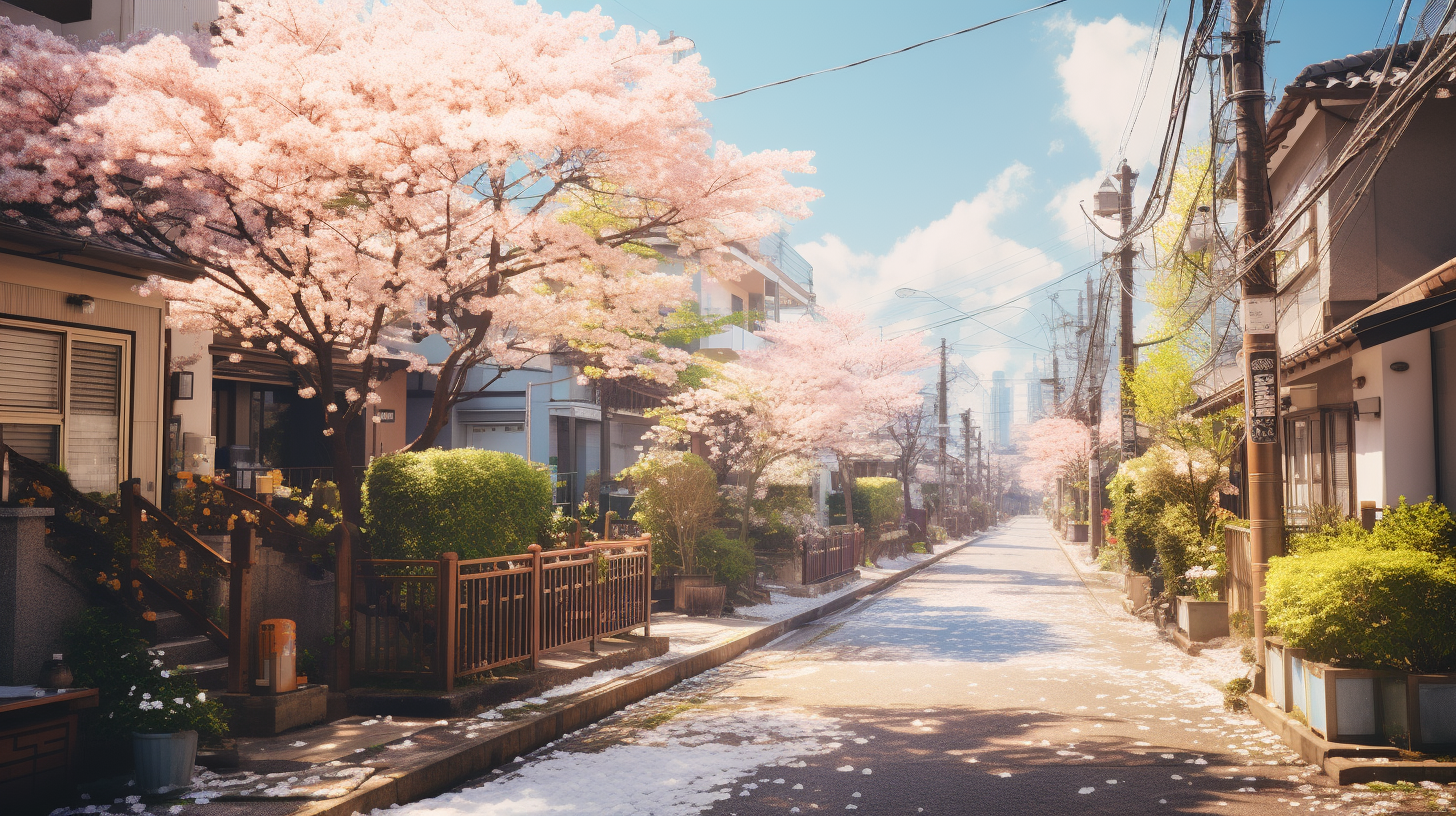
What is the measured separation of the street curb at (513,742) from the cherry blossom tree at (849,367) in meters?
15.4

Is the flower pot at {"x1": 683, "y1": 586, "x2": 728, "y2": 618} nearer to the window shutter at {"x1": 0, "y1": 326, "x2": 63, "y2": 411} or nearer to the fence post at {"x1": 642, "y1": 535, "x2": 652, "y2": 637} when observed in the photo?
the fence post at {"x1": 642, "y1": 535, "x2": 652, "y2": 637}

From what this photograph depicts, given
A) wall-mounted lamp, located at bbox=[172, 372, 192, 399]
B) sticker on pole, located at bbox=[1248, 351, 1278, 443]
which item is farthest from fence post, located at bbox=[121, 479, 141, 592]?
sticker on pole, located at bbox=[1248, 351, 1278, 443]

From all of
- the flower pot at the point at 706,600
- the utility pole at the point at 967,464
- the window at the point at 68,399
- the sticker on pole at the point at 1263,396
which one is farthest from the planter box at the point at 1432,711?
the utility pole at the point at 967,464

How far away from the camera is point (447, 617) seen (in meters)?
8.97

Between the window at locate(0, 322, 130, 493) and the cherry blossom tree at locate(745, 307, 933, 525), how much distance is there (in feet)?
62.0

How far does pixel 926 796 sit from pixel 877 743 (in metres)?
1.60

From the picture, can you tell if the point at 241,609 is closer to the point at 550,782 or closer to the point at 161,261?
the point at 550,782

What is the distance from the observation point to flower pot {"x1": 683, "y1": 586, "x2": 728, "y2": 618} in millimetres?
17906

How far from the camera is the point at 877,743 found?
26.7ft

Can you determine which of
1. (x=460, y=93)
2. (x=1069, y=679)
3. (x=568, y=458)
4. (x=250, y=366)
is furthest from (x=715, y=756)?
(x=568, y=458)

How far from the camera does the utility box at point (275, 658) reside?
26.2 ft

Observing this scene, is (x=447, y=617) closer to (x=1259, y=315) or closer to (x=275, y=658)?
(x=275, y=658)

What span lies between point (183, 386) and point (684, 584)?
8.79m

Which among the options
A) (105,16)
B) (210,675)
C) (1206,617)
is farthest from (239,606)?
(1206,617)
